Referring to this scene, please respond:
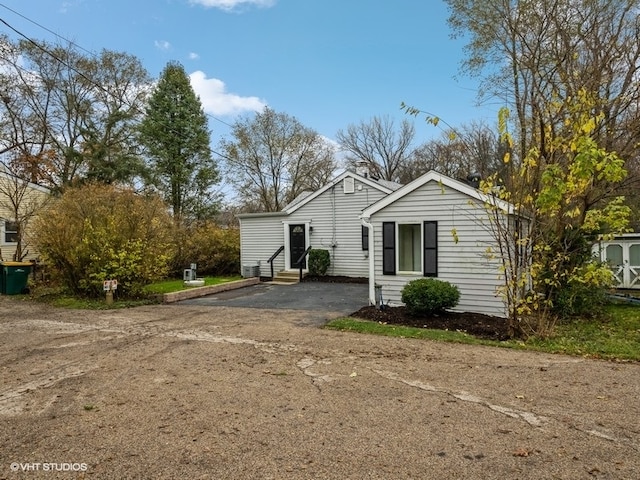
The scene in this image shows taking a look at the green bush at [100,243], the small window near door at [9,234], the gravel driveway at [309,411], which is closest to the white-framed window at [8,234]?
the small window near door at [9,234]

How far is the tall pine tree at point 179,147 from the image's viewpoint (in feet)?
82.9

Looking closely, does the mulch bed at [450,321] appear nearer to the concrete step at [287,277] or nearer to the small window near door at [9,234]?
the concrete step at [287,277]

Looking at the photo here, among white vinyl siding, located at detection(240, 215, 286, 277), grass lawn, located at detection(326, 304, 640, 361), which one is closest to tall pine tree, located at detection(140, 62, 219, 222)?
white vinyl siding, located at detection(240, 215, 286, 277)

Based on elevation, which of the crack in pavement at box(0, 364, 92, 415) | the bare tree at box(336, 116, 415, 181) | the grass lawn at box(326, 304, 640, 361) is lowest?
the grass lawn at box(326, 304, 640, 361)

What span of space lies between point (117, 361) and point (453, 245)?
7.01 meters

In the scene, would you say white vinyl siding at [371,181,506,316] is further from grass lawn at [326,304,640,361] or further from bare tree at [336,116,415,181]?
bare tree at [336,116,415,181]

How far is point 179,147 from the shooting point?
2598cm

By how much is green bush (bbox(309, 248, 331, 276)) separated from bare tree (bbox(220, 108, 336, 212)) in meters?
16.0

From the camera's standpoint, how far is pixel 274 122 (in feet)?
102

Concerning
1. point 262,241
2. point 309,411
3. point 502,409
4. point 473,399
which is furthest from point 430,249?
point 262,241

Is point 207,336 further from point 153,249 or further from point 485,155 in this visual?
point 485,155

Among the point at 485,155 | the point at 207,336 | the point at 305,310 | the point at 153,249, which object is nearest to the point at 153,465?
the point at 207,336

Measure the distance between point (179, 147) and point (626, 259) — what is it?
914 inches

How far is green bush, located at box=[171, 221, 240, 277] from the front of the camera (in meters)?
17.4
